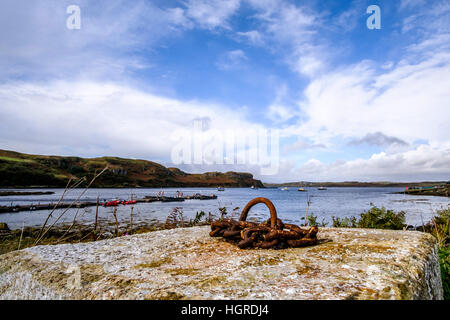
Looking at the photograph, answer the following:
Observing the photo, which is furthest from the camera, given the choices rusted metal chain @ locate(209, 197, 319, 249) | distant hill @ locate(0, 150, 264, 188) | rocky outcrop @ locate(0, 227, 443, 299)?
distant hill @ locate(0, 150, 264, 188)

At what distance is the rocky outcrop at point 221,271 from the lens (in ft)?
4.26

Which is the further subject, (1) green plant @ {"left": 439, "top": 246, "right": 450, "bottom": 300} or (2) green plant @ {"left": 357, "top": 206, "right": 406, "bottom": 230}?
(2) green plant @ {"left": 357, "top": 206, "right": 406, "bottom": 230}

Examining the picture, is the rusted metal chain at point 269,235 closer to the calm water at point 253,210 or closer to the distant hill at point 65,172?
the calm water at point 253,210

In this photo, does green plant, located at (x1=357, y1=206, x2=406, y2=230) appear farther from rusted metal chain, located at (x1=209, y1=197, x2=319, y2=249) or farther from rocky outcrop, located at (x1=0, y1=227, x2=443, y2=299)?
rusted metal chain, located at (x1=209, y1=197, x2=319, y2=249)

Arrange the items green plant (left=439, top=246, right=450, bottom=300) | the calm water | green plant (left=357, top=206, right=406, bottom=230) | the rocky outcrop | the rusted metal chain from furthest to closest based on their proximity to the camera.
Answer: the calm water, green plant (left=357, top=206, right=406, bottom=230), green plant (left=439, top=246, right=450, bottom=300), the rusted metal chain, the rocky outcrop

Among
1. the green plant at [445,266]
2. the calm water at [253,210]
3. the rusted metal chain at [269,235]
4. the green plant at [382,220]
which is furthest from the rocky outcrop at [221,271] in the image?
the green plant at [382,220]

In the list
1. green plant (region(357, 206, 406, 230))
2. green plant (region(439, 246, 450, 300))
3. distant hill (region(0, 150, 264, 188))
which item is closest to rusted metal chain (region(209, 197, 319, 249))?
green plant (region(439, 246, 450, 300))

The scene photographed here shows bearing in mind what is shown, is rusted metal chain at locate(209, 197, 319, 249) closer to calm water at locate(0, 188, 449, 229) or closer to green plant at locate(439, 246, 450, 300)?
green plant at locate(439, 246, 450, 300)

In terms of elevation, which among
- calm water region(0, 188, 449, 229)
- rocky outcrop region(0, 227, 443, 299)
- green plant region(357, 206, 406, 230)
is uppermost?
rocky outcrop region(0, 227, 443, 299)

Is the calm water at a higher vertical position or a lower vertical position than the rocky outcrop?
lower

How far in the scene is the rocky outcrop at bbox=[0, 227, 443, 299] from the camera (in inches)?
51.2

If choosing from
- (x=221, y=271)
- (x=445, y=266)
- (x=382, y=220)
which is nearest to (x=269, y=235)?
(x=221, y=271)

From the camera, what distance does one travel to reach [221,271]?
1.62m
